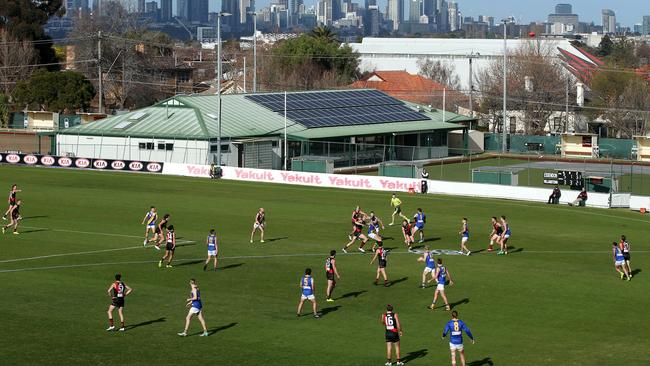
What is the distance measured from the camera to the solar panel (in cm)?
9762

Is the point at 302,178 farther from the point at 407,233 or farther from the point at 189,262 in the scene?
the point at 189,262

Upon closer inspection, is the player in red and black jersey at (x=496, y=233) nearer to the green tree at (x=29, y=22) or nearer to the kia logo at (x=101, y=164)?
the kia logo at (x=101, y=164)

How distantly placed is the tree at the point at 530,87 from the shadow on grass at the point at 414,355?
103 metres

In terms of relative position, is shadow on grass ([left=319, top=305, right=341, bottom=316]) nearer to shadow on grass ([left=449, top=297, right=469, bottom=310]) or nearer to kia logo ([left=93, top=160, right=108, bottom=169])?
shadow on grass ([left=449, top=297, right=469, bottom=310])

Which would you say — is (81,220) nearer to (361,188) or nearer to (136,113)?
(361,188)

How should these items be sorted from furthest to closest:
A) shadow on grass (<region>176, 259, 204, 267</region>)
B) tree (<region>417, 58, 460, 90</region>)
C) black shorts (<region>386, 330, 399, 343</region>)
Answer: tree (<region>417, 58, 460, 90</region>)
shadow on grass (<region>176, 259, 204, 267</region>)
black shorts (<region>386, 330, 399, 343</region>)

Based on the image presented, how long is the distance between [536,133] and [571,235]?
78.5 metres

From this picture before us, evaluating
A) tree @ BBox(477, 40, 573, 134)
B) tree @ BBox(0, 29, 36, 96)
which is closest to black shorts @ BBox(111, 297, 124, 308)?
tree @ BBox(477, 40, 573, 134)

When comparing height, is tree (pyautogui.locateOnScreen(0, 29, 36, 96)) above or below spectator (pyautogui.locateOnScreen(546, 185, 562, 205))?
above

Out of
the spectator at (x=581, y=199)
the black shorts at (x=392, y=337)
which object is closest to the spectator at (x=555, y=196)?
the spectator at (x=581, y=199)

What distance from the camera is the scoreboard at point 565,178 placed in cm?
7408

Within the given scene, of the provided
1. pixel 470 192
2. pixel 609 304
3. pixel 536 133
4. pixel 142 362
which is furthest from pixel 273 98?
pixel 142 362

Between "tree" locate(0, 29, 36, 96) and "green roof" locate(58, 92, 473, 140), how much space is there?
169 feet

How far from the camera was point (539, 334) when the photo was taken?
3409cm
